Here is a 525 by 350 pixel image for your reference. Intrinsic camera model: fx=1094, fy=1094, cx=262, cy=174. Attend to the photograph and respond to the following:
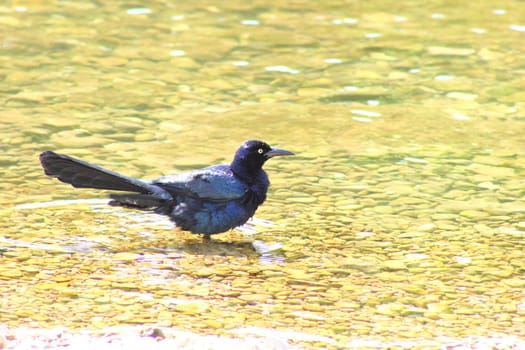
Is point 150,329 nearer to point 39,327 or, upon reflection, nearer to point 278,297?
point 39,327

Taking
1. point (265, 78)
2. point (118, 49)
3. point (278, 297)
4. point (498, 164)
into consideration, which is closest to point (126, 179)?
point (278, 297)

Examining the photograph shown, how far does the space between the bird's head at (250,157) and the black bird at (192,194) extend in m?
0.04

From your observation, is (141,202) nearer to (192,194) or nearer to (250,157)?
(192,194)

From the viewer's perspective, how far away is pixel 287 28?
12.7 metres

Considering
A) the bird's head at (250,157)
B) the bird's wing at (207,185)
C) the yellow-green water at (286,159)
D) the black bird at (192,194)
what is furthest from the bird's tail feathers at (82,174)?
the bird's head at (250,157)

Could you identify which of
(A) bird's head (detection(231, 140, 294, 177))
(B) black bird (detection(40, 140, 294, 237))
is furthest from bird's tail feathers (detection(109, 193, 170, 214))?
(A) bird's head (detection(231, 140, 294, 177))

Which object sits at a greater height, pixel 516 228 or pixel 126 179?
pixel 126 179

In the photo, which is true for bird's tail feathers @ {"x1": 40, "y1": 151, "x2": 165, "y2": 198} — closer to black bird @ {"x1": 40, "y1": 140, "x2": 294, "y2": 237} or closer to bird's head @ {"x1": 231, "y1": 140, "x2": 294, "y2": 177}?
black bird @ {"x1": 40, "y1": 140, "x2": 294, "y2": 237}

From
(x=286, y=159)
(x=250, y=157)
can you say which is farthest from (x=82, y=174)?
(x=286, y=159)

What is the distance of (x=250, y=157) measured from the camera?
7086mm

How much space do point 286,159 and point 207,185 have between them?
6.72 ft

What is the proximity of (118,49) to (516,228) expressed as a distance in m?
5.71

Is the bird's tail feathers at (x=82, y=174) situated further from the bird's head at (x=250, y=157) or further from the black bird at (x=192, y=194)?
the bird's head at (x=250, y=157)

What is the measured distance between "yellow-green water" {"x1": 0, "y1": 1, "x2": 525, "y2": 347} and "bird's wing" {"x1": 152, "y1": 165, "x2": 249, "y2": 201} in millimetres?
358
